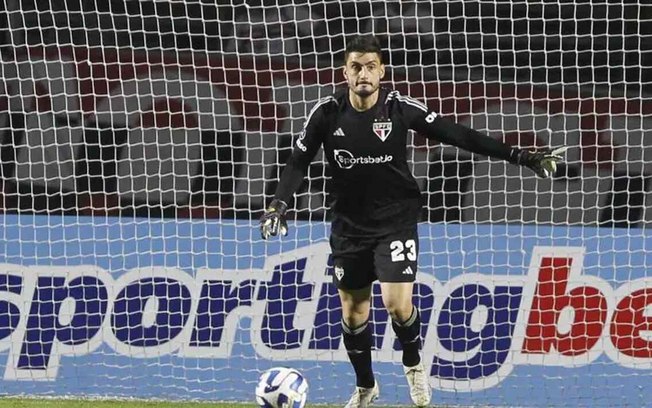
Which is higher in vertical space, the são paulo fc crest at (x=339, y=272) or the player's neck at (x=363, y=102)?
the player's neck at (x=363, y=102)

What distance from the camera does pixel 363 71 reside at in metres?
6.67

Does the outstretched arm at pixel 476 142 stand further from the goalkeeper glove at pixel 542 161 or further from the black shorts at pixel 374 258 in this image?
the black shorts at pixel 374 258

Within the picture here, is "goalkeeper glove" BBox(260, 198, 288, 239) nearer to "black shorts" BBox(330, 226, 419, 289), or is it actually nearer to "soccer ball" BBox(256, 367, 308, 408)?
"black shorts" BBox(330, 226, 419, 289)

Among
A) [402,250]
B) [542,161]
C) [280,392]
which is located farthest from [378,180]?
[280,392]

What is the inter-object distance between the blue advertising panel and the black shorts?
1841 mm

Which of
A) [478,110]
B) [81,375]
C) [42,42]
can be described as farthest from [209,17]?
[81,375]

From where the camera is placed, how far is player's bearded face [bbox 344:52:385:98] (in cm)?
665

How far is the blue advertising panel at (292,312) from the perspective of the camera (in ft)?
29.0

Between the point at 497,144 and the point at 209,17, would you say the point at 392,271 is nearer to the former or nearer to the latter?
the point at 497,144

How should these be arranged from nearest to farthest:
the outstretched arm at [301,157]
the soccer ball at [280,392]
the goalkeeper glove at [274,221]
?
the soccer ball at [280,392], the goalkeeper glove at [274,221], the outstretched arm at [301,157]

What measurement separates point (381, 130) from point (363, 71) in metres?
0.37

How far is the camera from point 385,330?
892 cm

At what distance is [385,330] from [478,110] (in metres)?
1.66

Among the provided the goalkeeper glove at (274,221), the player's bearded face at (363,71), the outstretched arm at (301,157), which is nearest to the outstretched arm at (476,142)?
the player's bearded face at (363,71)
